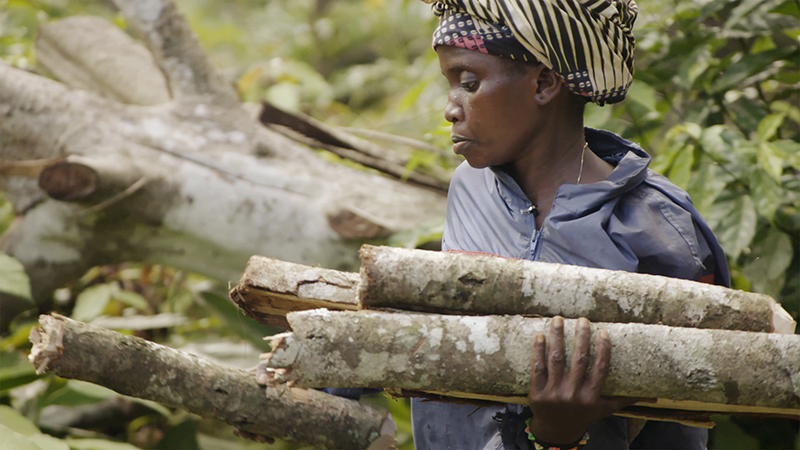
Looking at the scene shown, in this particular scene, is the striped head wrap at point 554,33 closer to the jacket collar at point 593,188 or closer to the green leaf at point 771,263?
the jacket collar at point 593,188

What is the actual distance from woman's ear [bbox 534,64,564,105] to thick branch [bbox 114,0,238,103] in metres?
1.74

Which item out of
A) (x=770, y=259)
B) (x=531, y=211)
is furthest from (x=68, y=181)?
(x=770, y=259)

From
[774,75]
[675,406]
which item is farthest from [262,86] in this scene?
[675,406]

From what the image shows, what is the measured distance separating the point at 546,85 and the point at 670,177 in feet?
2.70

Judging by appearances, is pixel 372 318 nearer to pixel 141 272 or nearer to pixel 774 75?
pixel 774 75

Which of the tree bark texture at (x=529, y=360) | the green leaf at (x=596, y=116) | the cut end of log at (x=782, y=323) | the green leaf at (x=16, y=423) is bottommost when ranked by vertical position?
the green leaf at (x=16, y=423)

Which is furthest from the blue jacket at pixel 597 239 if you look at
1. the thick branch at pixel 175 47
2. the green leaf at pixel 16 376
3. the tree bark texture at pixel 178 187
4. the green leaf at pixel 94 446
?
the thick branch at pixel 175 47

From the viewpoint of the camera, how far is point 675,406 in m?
1.03

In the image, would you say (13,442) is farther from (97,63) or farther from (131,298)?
(97,63)

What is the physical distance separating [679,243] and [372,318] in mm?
567

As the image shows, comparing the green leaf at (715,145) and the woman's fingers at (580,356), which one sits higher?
the woman's fingers at (580,356)

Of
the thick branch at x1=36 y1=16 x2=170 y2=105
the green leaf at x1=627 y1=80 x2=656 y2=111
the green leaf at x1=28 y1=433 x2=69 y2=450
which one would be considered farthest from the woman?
the thick branch at x1=36 y1=16 x2=170 y2=105

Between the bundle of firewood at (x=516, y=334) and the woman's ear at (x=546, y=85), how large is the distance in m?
0.33

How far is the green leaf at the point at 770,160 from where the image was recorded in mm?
1612
